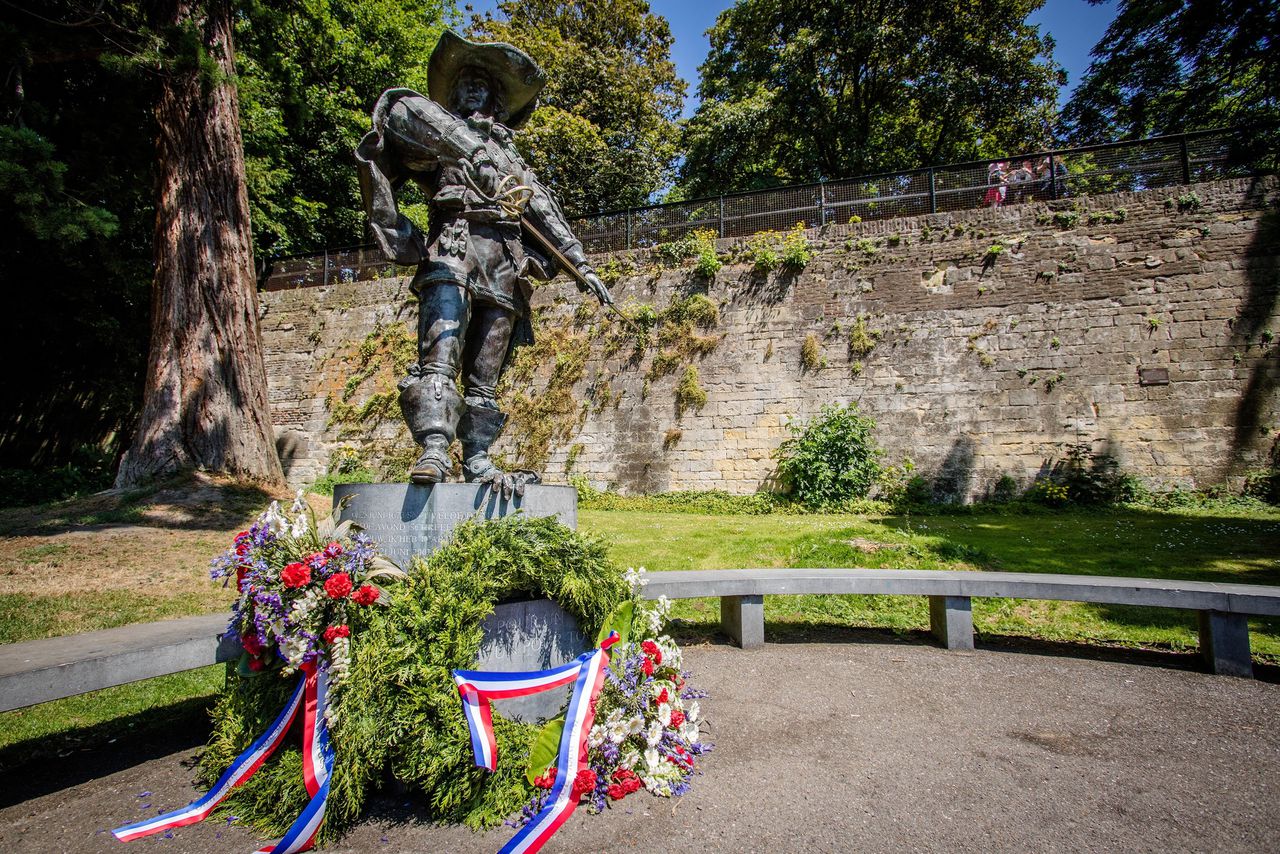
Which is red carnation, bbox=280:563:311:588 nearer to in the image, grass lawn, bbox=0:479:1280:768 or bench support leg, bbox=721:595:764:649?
grass lawn, bbox=0:479:1280:768

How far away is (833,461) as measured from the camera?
10664mm

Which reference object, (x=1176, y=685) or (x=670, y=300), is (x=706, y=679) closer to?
(x=1176, y=685)

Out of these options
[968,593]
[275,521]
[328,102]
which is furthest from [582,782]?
[328,102]

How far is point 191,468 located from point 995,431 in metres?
12.6

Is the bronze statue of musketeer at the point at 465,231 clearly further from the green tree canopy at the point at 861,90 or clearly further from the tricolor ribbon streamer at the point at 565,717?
the green tree canopy at the point at 861,90

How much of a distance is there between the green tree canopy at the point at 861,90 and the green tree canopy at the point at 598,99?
1.95 m

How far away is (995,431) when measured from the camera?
410 inches

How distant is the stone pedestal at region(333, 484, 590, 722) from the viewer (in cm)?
246

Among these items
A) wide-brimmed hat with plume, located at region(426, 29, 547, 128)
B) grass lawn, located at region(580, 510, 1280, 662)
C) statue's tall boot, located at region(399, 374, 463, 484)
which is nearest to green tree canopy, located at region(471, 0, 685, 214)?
grass lawn, located at region(580, 510, 1280, 662)

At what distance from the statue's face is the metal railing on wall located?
9514mm

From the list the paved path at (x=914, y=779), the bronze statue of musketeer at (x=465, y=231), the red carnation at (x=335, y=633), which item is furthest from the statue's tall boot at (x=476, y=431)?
the paved path at (x=914, y=779)

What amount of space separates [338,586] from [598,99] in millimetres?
22284

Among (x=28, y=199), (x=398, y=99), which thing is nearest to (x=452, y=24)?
(x=28, y=199)

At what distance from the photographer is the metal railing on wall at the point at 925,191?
33.7 ft
